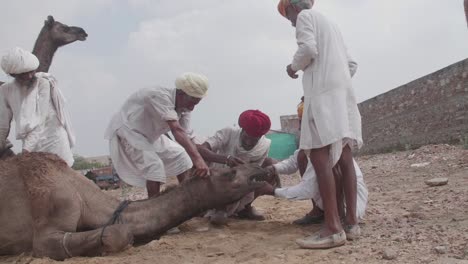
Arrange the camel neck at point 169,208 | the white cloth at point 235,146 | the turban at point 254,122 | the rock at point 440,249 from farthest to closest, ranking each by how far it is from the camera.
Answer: the white cloth at point 235,146 < the turban at point 254,122 < the camel neck at point 169,208 < the rock at point 440,249

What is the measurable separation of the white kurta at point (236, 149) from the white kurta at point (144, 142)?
388 mm

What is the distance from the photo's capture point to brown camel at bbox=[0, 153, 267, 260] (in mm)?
3738

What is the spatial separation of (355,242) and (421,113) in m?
11.4

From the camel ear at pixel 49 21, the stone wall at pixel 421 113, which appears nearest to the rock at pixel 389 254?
the camel ear at pixel 49 21

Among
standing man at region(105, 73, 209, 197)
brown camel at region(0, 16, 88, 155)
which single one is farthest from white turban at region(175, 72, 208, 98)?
brown camel at region(0, 16, 88, 155)

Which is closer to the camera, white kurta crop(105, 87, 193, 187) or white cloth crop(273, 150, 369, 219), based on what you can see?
white cloth crop(273, 150, 369, 219)

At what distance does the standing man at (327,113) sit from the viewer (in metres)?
3.65

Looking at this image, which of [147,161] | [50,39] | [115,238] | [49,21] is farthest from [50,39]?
[115,238]

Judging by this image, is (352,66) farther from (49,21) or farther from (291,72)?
(49,21)

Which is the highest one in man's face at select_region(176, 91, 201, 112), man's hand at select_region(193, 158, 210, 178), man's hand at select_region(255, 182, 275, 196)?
man's face at select_region(176, 91, 201, 112)

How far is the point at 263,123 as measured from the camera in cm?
493

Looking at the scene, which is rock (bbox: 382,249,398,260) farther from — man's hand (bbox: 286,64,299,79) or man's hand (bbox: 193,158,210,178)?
man's hand (bbox: 193,158,210,178)

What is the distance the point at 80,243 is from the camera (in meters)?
3.70

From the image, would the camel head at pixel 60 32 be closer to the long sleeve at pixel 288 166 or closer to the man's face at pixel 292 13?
the long sleeve at pixel 288 166
